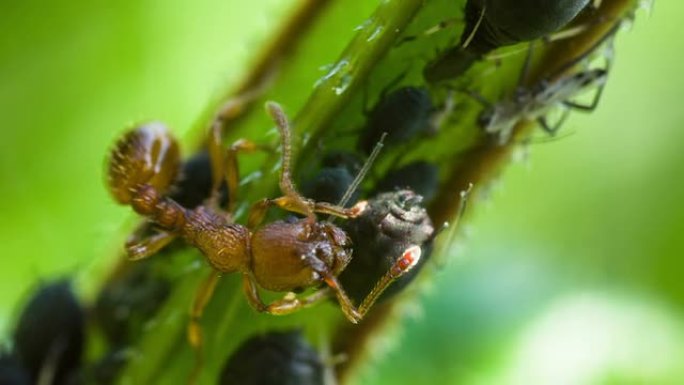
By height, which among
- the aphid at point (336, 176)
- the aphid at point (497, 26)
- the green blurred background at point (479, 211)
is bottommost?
the green blurred background at point (479, 211)

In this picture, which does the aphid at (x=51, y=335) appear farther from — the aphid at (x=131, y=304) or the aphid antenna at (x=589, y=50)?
the aphid antenna at (x=589, y=50)

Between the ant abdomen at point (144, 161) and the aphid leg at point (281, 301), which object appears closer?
the aphid leg at point (281, 301)

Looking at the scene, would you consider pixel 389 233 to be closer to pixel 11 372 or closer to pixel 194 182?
pixel 194 182

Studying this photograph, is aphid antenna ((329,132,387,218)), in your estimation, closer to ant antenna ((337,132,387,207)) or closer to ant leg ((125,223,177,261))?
ant antenna ((337,132,387,207))

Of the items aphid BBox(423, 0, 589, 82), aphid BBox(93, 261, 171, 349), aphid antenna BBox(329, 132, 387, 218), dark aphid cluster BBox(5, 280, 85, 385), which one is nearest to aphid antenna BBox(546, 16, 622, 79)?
aphid BBox(423, 0, 589, 82)

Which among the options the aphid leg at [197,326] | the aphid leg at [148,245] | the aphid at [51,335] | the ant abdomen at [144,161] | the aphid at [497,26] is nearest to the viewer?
the aphid at [497,26]

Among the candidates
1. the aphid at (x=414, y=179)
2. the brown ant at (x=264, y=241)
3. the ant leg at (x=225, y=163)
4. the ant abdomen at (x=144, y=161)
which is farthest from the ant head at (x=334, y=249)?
the ant abdomen at (x=144, y=161)

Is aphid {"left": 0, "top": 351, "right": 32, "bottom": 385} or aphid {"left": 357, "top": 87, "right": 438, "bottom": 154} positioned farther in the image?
Result: aphid {"left": 0, "top": 351, "right": 32, "bottom": 385}

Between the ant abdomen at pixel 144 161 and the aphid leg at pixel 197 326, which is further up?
the ant abdomen at pixel 144 161
